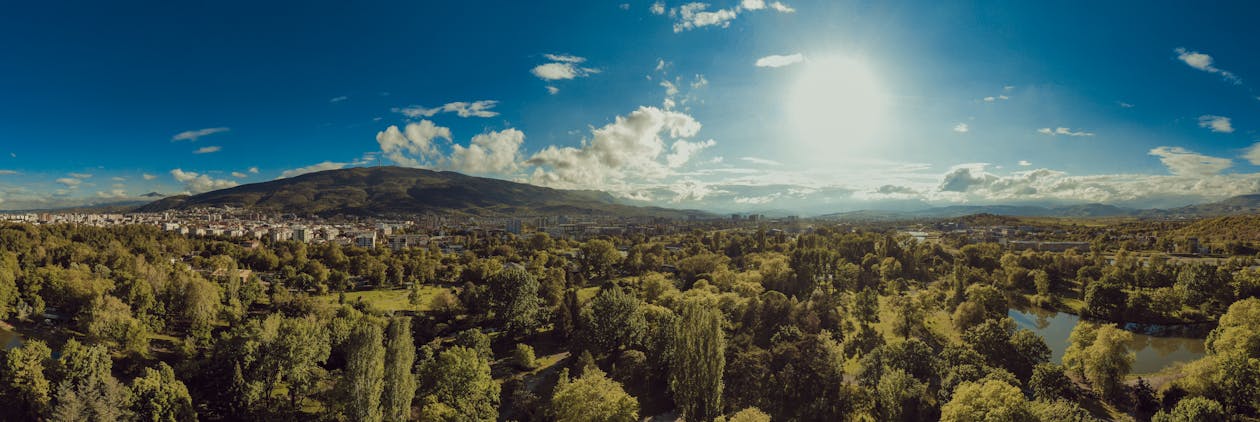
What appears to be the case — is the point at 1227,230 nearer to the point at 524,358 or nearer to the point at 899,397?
the point at 899,397

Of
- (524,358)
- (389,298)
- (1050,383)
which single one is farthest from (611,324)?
(389,298)

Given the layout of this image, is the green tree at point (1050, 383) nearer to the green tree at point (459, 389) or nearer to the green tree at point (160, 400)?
the green tree at point (459, 389)

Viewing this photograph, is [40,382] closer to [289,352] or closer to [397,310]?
[289,352]

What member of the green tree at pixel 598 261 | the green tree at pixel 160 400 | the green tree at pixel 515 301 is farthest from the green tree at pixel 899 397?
the green tree at pixel 598 261

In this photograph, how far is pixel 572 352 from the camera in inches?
1210

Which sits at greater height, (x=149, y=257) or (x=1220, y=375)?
(x=149, y=257)

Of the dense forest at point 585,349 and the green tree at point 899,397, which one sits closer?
the dense forest at point 585,349

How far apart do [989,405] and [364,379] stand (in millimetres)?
23963

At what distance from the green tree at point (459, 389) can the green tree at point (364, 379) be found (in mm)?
2144

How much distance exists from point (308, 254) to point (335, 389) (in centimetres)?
5170

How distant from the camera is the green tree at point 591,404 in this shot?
1920 cm

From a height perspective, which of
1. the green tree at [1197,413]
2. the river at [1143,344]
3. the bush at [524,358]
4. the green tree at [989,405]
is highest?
the green tree at [989,405]

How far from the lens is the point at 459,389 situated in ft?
74.3

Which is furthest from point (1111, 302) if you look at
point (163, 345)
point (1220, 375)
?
point (163, 345)
